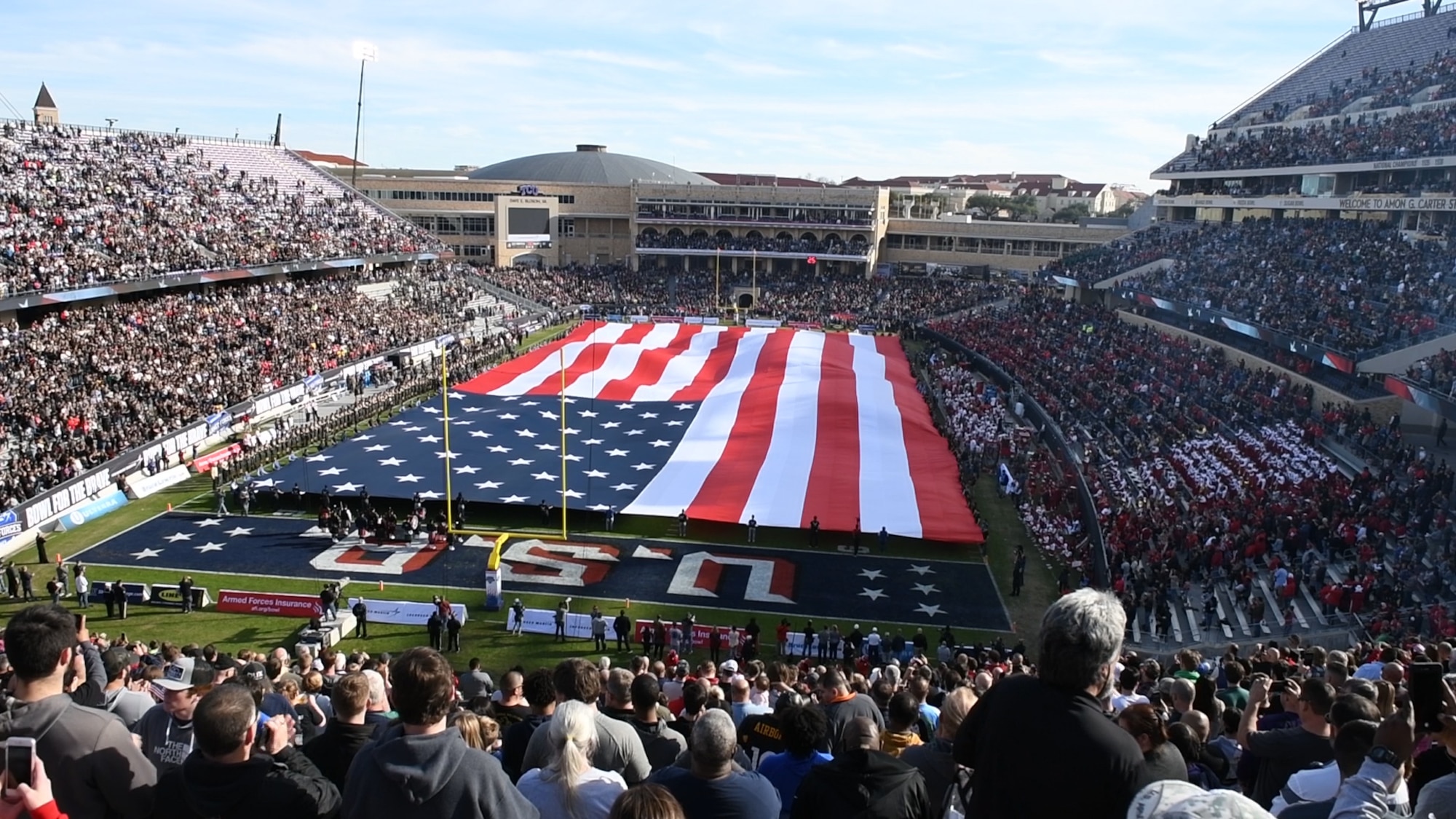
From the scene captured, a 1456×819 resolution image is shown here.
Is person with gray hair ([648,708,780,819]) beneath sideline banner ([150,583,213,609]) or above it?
above

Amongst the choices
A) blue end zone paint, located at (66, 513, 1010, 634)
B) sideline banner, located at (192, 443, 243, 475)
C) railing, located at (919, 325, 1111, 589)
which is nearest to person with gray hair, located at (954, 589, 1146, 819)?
blue end zone paint, located at (66, 513, 1010, 634)

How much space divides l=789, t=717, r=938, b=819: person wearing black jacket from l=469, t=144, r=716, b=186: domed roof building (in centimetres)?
9755

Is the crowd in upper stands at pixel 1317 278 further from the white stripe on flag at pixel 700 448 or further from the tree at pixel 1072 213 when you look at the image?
the tree at pixel 1072 213

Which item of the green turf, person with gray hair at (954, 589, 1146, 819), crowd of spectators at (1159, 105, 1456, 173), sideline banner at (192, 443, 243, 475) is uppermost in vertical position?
crowd of spectators at (1159, 105, 1456, 173)

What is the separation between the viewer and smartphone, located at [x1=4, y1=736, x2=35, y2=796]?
3.34 meters

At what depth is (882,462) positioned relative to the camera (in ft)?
93.2

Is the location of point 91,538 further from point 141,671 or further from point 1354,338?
point 1354,338

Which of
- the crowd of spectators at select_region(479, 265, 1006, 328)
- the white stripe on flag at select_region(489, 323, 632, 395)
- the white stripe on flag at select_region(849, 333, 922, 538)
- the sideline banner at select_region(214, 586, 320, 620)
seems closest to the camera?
the sideline banner at select_region(214, 586, 320, 620)

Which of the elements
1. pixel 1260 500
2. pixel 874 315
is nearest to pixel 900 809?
pixel 1260 500

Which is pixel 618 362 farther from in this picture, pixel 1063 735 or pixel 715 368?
Result: pixel 1063 735

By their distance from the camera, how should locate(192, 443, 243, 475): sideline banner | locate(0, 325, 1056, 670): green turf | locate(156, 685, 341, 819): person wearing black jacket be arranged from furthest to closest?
locate(192, 443, 243, 475): sideline banner, locate(0, 325, 1056, 670): green turf, locate(156, 685, 341, 819): person wearing black jacket

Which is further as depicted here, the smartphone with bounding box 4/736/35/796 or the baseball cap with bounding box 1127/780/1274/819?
the smartphone with bounding box 4/736/35/796

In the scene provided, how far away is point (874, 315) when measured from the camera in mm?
62219

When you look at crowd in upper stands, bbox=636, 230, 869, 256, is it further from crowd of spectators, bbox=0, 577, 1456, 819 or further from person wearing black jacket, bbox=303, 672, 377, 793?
person wearing black jacket, bbox=303, 672, 377, 793
